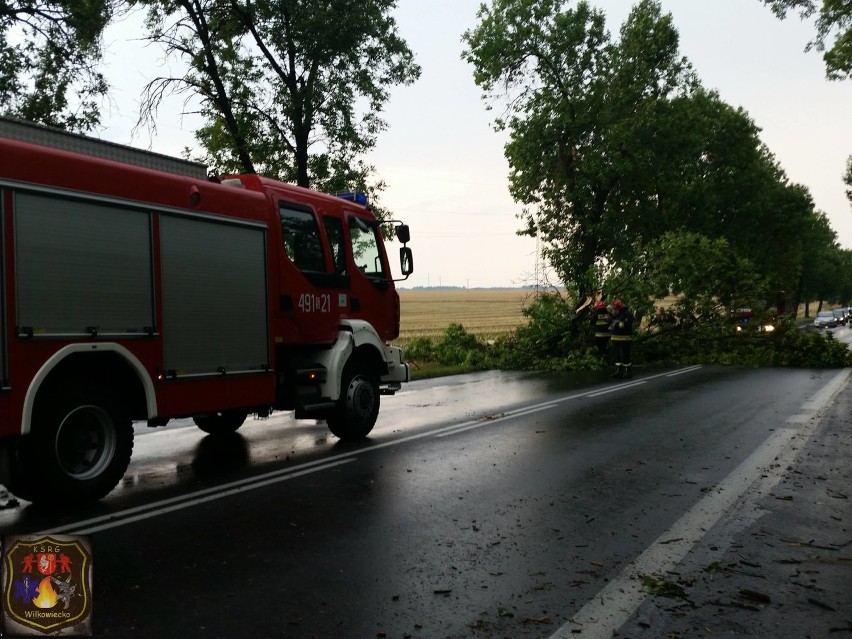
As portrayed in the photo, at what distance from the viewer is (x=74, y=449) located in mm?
5746

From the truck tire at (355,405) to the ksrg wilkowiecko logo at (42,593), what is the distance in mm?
5075

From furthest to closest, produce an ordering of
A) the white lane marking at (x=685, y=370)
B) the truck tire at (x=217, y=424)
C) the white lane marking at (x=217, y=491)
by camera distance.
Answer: the white lane marking at (x=685, y=370)
the truck tire at (x=217, y=424)
the white lane marking at (x=217, y=491)

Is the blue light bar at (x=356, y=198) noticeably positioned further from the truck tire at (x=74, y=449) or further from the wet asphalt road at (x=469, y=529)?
the truck tire at (x=74, y=449)

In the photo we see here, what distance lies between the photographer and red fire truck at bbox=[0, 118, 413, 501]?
5234 mm

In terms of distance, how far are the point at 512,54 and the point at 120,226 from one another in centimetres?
2550

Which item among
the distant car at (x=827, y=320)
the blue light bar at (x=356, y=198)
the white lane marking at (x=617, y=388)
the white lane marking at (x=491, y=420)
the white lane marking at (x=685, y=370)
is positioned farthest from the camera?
the distant car at (x=827, y=320)

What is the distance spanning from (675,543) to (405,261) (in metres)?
5.68

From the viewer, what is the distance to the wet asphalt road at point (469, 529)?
11.8 feet

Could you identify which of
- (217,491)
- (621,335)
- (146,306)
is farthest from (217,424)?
(621,335)

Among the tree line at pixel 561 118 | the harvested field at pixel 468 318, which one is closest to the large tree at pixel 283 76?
the tree line at pixel 561 118

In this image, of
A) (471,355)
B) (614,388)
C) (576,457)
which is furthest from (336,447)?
(471,355)

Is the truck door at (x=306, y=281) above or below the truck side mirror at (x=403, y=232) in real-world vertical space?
below

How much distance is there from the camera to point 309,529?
5082mm

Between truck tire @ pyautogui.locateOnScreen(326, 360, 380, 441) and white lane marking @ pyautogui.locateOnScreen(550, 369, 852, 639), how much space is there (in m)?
4.07
